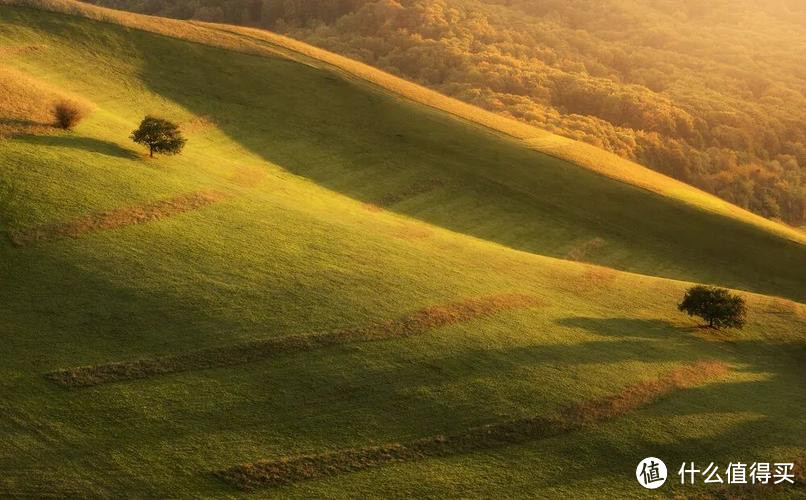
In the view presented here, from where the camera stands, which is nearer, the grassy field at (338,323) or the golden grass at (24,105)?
the grassy field at (338,323)

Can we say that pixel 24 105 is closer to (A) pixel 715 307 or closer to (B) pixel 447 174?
(B) pixel 447 174

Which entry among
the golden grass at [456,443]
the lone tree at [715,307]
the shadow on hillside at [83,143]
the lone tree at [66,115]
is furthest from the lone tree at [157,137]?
the lone tree at [715,307]

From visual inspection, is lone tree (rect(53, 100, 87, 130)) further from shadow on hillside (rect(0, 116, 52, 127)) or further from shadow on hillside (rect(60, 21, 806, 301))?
shadow on hillside (rect(60, 21, 806, 301))

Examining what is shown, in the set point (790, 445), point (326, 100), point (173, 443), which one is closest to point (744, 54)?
point (326, 100)

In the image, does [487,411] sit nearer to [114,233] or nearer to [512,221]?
[114,233]

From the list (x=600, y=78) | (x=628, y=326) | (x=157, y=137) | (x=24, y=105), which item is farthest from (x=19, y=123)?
(x=600, y=78)

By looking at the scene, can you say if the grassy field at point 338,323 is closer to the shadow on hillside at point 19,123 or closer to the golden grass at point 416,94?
the shadow on hillside at point 19,123

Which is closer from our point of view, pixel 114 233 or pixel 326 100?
pixel 114 233
